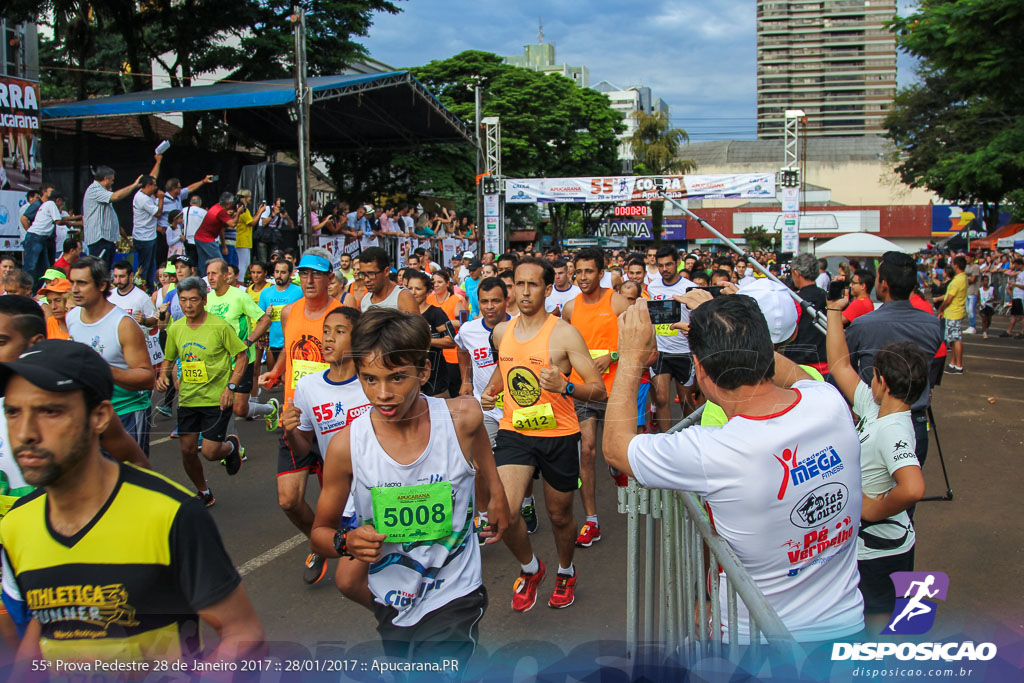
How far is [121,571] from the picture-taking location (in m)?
1.67

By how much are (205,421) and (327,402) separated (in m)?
2.51

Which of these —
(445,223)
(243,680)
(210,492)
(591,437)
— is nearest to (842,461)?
(243,680)

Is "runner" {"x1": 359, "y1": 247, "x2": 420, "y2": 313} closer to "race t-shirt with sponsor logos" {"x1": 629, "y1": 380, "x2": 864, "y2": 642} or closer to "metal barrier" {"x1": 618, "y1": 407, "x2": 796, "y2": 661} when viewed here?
"metal barrier" {"x1": 618, "y1": 407, "x2": 796, "y2": 661}

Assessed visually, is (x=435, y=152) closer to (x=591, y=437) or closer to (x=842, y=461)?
(x=591, y=437)

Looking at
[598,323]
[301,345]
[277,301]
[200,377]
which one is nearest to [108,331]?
[301,345]

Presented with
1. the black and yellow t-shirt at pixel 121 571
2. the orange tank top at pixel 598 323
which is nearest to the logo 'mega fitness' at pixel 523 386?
the orange tank top at pixel 598 323

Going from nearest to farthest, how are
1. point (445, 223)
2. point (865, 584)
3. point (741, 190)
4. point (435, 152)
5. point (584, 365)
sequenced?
point (865, 584), point (584, 365), point (741, 190), point (445, 223), point (435, 152)

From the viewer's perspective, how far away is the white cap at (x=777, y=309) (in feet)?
8.78

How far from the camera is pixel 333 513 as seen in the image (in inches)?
102

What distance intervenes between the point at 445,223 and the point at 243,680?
854 inches

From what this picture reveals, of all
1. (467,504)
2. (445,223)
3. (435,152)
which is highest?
(435,152)

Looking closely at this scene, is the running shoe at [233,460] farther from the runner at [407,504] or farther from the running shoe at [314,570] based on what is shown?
the runner at [407,504]

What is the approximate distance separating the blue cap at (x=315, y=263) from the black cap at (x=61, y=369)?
10.5 feet

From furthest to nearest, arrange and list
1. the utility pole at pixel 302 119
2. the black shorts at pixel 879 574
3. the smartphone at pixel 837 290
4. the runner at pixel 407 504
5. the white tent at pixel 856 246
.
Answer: the white tent at pixel 856 246 → the utility pole at pixel 302 119 → the smartphone at pixel 837 290 → the black shorts at pixel 879 574 → the runner at pixel 407 504
